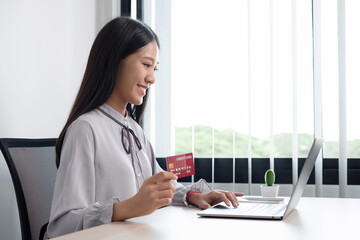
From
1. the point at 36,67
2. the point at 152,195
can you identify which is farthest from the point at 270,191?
the point at 36,67

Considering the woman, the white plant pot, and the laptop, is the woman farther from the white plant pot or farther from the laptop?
the white plant pot

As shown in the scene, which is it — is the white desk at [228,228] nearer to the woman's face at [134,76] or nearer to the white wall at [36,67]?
the woman's face at [134,76]

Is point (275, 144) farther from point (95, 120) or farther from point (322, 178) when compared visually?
point (95, 120)

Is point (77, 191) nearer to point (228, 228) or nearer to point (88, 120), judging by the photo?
point (88, 120)

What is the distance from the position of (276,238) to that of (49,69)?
6.03ft

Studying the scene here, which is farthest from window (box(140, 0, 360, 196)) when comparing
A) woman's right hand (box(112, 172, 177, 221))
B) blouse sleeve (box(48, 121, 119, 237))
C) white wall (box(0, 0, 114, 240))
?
woman's right hand (box(112, 172, 177, 221))

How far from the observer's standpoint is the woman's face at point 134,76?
159cm

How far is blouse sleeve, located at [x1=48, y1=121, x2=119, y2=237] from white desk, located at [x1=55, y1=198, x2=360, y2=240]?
93mm

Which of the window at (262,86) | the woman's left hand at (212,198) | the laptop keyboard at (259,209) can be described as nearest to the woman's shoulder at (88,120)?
the woman's left hand at (212,198)

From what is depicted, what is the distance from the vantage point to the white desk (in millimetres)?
896

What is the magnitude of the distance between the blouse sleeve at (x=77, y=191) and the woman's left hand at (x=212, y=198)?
0.34m

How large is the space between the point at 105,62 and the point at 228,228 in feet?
2.62

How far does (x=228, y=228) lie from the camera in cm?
98

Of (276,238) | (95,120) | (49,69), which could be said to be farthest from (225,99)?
(276,238)
